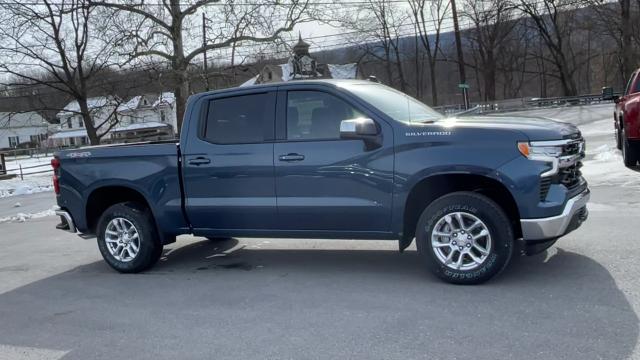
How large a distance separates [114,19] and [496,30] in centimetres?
4476

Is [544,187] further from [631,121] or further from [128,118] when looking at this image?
[128,118]

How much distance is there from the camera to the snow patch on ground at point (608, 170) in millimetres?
10680

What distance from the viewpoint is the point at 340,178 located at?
18.1ft

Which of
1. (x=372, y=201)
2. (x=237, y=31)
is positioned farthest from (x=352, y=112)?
(x=237, y=31)

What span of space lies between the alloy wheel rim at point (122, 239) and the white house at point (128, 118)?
13325 mm

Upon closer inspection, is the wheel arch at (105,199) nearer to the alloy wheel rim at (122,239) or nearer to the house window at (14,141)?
the alloy wheel rim at (122,239)

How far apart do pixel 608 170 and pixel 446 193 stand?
26.3 ft

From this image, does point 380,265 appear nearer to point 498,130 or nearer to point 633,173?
point 498,130

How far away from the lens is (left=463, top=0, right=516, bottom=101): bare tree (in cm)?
5494

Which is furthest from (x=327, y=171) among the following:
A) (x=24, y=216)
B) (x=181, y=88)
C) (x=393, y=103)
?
Result: (x=181, y=88)

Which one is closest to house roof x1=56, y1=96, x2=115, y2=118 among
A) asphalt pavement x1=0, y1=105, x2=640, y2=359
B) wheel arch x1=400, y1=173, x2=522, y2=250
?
asphalt pavement x1=0, y1=105, x2=640, y2=359

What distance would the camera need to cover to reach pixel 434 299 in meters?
4.92

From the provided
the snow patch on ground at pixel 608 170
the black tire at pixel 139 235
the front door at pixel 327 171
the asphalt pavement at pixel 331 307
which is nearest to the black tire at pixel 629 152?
the snow patch on ground at pixel 608 170

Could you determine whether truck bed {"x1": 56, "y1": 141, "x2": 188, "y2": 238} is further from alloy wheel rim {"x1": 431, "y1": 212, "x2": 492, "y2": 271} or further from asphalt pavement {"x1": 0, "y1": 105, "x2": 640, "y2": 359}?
alloy wheel rim {"x1": 431, "y1": 212, "x2": 492, "y2": 271}
